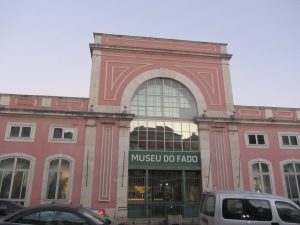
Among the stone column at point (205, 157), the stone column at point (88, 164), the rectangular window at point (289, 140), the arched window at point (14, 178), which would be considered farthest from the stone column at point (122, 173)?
the rectangular window at point (289, 140)

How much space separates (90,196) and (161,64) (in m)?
10.4

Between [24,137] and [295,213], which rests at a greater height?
[24,137]

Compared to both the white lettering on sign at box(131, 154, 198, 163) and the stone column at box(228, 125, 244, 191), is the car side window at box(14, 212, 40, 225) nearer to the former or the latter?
the white lettering on sign at box(131, 154, 198, 163)

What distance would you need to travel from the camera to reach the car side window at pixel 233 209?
7409 millimetres

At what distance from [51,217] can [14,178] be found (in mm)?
11389

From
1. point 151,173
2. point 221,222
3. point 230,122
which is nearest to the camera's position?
point 221,222

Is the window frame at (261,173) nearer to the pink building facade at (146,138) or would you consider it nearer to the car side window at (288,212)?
the pink building facade at (146,138)

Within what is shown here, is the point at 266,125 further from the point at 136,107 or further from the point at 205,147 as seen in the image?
the point at 136,107

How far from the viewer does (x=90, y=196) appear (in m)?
15.8

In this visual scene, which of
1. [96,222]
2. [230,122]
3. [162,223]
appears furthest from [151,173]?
[96,222]

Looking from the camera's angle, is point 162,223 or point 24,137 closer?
point 162,223

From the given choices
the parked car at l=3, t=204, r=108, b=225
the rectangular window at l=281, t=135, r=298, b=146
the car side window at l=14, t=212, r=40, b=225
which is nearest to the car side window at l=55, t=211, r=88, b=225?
the parked car at l=3, t=204, r=108, b=225

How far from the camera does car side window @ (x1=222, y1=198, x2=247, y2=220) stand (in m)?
7.41

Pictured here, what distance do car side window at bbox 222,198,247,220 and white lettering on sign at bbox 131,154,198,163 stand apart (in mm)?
9746
